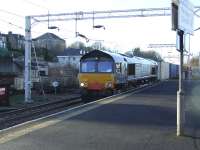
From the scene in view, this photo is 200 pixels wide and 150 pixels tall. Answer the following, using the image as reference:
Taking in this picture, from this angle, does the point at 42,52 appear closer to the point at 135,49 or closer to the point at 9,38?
the point at 9,38

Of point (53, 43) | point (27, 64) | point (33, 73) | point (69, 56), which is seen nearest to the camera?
point (27, 64)

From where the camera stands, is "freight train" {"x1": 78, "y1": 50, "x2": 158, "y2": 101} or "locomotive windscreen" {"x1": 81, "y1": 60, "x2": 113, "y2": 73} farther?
"locomotive windscreen" {"x1": 81, "y1": 60, "x2": 113, "y2": 73}

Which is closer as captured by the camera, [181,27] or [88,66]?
[181,27]

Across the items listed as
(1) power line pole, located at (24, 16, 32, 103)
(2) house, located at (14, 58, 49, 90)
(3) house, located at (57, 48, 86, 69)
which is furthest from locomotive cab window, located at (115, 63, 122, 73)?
(3) house, located at (57, 48, 86, 69)

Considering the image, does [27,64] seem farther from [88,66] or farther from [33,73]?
[33,73]

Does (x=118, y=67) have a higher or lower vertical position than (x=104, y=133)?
higher

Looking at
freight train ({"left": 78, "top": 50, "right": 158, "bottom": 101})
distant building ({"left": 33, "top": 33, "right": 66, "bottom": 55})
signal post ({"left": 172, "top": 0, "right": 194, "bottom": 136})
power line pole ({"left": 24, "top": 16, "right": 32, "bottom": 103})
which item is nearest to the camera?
signal post ({"left": 172, "top": 0, "right": 194, "bottom": 136})

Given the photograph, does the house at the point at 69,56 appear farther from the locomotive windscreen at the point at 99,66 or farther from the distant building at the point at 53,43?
the locomotive windscreen at the point at 99,66

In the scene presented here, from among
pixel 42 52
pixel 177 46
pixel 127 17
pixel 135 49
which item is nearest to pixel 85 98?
pixel 127 17

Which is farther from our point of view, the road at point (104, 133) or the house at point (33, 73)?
Result: the house at point (33, 73)

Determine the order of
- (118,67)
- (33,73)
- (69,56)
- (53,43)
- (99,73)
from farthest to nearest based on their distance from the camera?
1. (53,43)
2. (69,56)
3. (33,73)
4. (118,67)
5. (99,73)

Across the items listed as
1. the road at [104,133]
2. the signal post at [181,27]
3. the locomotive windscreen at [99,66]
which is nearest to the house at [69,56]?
the locomotive windscreen at [99,66]

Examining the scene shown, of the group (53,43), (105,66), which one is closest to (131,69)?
(105,66)

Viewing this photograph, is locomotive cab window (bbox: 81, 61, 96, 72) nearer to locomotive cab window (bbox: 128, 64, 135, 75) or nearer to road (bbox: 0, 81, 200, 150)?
locomotive cab window (bbox: 128, 64, 135, 75)
